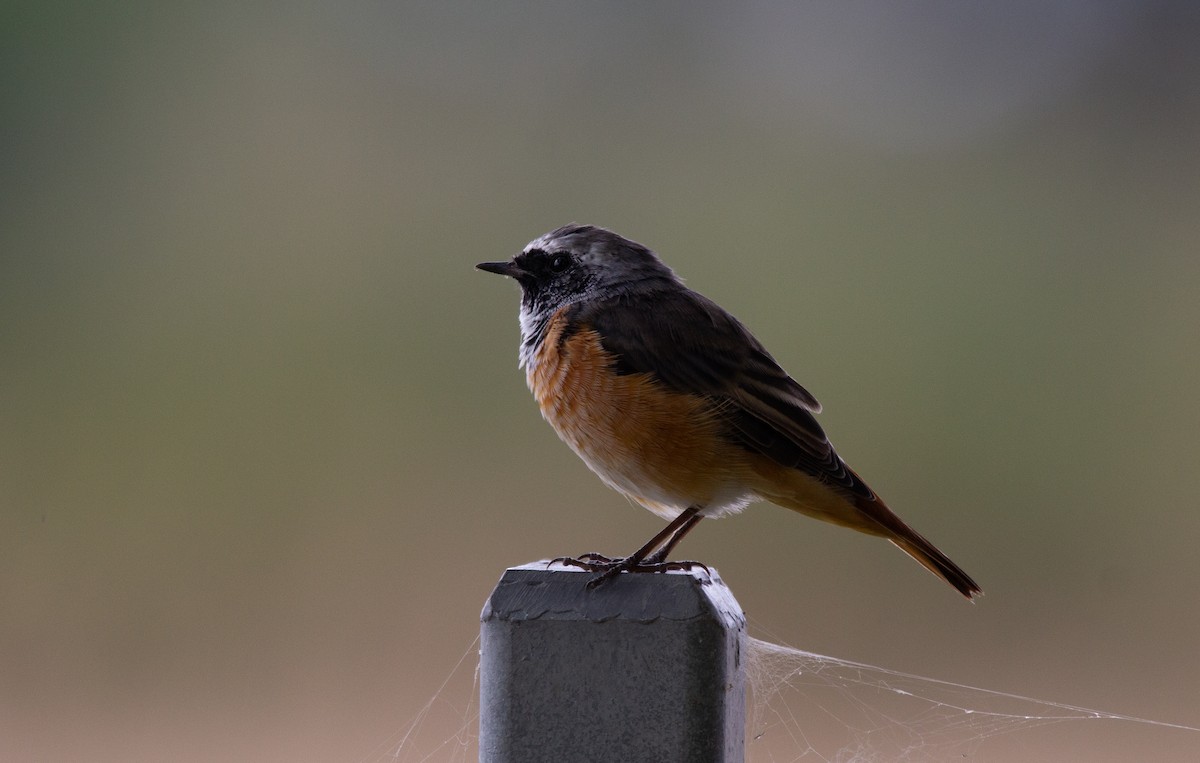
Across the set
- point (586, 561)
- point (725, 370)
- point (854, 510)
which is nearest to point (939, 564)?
point (854, 510)

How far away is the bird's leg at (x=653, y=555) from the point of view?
203 centimetres

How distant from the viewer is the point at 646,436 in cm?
306

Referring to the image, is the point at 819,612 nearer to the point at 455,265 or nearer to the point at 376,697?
the point at 376,697

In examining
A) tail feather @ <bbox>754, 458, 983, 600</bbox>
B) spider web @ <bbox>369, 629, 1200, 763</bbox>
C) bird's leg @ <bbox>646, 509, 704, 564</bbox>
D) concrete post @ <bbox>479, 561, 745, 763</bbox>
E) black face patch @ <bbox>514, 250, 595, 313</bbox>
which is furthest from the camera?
black face patch @ <bbox>514, 250, 595, 313</bbox>

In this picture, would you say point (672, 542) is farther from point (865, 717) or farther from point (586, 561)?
point (865, 717)

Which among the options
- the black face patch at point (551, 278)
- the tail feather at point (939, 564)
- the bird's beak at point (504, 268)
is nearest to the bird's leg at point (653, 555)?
the tail feather at point (939, 564)

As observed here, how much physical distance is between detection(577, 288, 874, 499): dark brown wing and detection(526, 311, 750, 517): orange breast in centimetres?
5

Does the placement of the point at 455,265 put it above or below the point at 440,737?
above

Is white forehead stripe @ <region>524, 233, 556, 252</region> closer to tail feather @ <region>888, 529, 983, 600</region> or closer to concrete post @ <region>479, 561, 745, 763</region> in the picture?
tail feather @ <region>888, 529, 983, 600</region>

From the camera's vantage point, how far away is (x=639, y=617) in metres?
1.95

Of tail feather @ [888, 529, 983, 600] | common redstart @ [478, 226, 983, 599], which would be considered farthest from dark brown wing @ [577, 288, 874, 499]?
tail feather @ [888, 529, 983, 600]

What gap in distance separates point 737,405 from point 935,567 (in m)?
0.66

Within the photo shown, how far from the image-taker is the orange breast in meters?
3.06

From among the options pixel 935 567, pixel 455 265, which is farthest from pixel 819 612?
pixel 455 265
